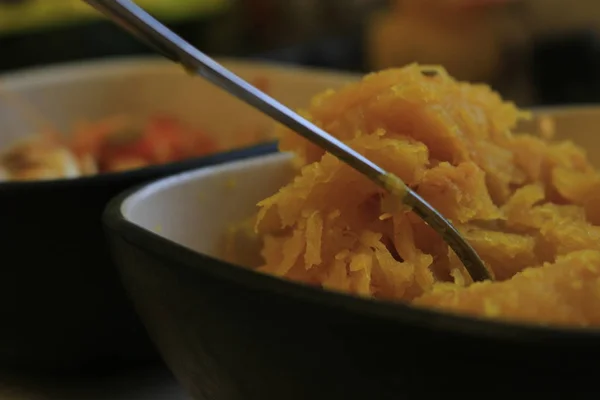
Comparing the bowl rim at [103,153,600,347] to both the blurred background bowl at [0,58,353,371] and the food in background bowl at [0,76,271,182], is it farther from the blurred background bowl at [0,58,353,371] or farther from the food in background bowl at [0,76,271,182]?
the food in background bowl at [0,76,271,182]

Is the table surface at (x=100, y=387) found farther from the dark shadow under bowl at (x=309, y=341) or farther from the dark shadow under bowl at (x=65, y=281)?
the dark shadow under bowl at (x=309, y=341)

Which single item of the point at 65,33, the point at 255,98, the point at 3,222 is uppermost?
the point at 255,98

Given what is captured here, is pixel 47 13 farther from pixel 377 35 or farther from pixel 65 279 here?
pixel 65 279

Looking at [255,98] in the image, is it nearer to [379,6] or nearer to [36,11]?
[36,11]

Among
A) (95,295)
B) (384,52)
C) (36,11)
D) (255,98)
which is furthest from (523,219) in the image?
(36,11)

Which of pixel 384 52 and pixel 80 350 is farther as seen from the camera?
pixel 384 52

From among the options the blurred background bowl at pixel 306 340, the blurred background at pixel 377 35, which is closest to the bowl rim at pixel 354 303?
the blurred background bowl at pixel 306 340

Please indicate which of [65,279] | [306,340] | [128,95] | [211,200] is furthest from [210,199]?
[128,95]
